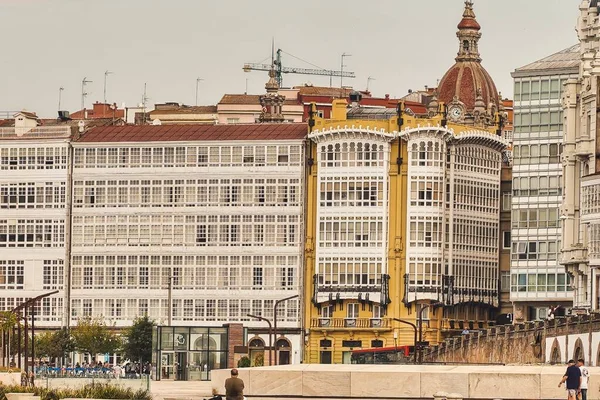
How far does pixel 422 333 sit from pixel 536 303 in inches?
444

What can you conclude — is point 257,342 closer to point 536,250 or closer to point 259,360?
point 259,360

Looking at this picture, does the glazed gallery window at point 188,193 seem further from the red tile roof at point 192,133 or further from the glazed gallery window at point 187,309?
the glazed gallery window at point 187,309

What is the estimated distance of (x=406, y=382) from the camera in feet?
257

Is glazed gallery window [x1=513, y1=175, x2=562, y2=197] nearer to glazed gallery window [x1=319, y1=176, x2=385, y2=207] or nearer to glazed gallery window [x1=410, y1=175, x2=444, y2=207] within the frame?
glazed gallery window [x1=410, y1=175, x2=444, y2=207]

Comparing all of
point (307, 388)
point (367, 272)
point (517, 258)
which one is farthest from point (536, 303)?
point (307, 388)

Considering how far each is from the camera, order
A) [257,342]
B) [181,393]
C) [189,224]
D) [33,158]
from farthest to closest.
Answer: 1. [33,158]
2. [189,224]
3. [257,342]
4. [181,393]

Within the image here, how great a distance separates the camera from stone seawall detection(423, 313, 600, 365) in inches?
4658

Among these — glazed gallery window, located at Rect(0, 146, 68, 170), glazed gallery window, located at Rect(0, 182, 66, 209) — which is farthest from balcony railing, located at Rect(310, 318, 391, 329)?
glazed gallery window, located at Rect(0, 146, 68, 170)

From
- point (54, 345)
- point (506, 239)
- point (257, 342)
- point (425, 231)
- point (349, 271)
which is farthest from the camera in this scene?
point (506, 239)

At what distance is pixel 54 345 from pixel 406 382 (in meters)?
102

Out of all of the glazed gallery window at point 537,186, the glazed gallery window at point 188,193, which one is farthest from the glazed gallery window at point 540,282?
the glazed gallery window at point 188,193

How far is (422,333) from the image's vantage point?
6762 inches

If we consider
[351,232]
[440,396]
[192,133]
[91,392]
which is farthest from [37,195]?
[440,396]

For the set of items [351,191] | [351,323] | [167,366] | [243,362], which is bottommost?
[243,362]
